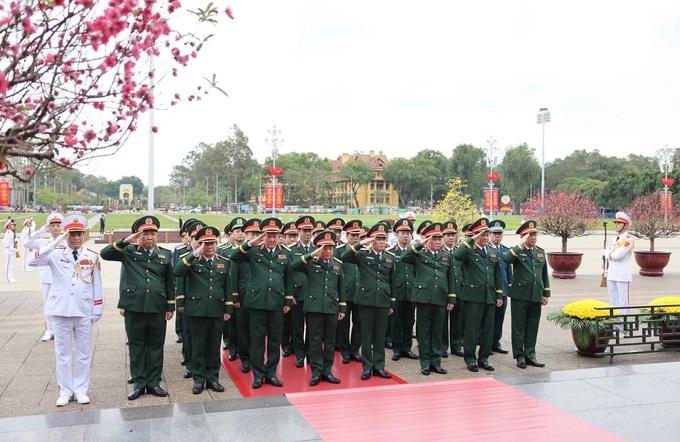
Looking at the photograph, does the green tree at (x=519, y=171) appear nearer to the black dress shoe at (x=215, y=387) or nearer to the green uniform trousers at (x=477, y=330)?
the green uniform trousers at (x=477, y=330)

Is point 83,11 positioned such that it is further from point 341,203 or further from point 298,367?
point 341,203

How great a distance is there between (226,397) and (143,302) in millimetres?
1207

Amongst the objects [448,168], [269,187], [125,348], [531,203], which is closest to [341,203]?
[448,168]

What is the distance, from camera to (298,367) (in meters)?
6.91

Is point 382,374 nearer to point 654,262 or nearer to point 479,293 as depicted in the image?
point 479,293

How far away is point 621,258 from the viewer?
8617 mm

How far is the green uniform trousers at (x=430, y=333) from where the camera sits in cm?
659

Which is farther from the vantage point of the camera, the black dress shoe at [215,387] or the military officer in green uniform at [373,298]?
Result: the military officer in green uniform at [373,298]

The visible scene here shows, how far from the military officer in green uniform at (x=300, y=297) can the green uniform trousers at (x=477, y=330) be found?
6.33 ft

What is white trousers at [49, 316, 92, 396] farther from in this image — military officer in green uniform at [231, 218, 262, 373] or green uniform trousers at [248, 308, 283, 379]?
military officer in green uniform at [231, 218, 262, 373]

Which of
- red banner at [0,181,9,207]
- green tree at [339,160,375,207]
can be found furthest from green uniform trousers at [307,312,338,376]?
green tree at [339,160,375,207]

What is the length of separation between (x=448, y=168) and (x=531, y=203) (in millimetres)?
63037

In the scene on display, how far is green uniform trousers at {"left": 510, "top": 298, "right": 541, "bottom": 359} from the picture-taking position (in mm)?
6871

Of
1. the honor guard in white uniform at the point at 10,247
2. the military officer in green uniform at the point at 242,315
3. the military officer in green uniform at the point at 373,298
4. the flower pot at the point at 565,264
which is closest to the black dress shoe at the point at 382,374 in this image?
the military officer in green uniform at the point at 373,298
